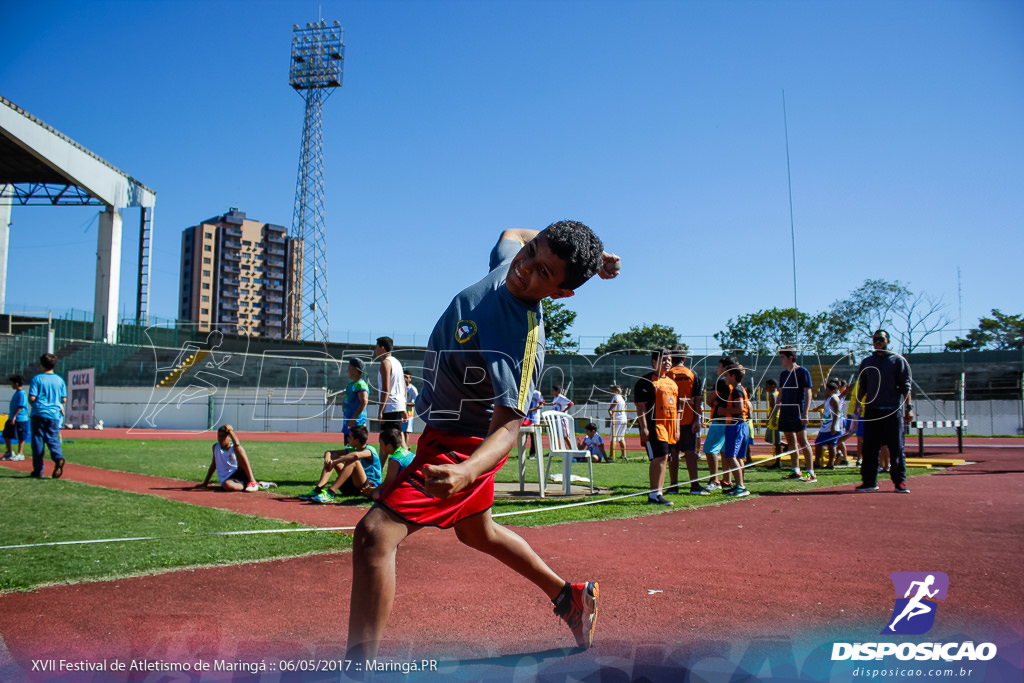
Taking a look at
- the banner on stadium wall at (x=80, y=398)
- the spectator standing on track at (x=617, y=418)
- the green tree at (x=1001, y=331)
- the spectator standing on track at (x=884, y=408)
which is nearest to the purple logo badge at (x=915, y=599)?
the spectator standing on track at (x=884, y=408)

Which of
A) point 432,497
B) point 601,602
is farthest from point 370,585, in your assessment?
point 601,602

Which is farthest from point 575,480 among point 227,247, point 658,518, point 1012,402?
point 227,247

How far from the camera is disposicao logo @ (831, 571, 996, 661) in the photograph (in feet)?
10.2

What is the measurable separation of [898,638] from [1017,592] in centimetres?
145

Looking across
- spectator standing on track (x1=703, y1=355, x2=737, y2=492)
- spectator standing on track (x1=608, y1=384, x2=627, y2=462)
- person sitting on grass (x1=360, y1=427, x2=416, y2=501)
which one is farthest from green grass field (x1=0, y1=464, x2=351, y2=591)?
spectator standing on track (x1=608, y1=384, x2=627, y2=462)

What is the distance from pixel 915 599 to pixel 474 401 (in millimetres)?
3154

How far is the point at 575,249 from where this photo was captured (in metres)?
2.61

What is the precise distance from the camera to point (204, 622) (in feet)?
11.9

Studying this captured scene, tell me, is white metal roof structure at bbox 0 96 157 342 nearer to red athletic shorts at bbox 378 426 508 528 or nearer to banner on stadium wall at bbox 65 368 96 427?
banner on stadium wall at bbox 65 368 96 427

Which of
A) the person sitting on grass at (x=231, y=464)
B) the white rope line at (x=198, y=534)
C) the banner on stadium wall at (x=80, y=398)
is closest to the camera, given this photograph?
the white rope line at (x=198, y=534)

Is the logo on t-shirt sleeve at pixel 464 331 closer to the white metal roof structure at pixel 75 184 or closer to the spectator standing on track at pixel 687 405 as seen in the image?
the spectator standing on track at pixel 687 405

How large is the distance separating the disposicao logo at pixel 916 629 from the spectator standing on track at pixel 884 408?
5032mm

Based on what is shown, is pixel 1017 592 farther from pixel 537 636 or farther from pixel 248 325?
pixel 248 325

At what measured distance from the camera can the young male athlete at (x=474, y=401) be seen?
2.36 metres
